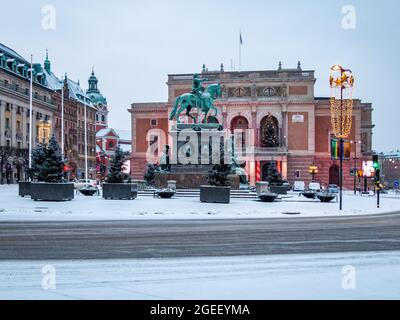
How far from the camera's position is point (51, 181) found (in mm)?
34094

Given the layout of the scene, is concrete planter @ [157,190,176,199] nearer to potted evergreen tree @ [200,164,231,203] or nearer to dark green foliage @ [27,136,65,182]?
potted evergreen tree @ [200,164,231,203]

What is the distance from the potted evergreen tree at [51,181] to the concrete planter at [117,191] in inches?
125

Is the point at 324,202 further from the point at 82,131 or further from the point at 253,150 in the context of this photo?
the point at 82,131

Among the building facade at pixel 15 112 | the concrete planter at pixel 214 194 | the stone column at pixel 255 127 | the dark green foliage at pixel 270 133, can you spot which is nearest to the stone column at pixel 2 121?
the building facade at pixel 15 112

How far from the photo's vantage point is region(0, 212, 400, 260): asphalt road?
13.3 metres

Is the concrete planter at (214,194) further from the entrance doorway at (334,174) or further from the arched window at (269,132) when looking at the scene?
the entrance doorway at (334,174)

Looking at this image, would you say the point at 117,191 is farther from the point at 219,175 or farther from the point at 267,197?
the point at 267,197

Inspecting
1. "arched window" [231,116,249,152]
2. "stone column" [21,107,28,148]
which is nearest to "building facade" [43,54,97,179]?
"stone column" [21,107,28,148]

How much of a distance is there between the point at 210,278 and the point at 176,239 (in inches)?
244

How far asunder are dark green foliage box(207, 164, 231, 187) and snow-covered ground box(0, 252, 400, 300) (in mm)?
23131

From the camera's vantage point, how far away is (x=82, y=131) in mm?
128000

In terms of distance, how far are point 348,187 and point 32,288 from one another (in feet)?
325

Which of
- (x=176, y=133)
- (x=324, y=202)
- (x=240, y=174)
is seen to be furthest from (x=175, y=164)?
(x=324, y=202)

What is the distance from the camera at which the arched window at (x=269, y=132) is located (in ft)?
342
